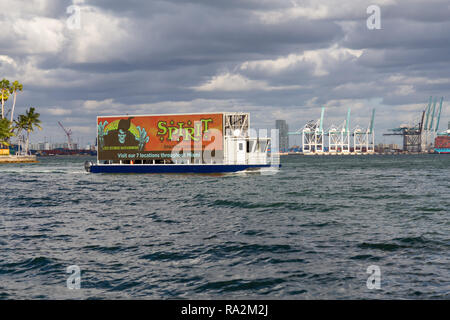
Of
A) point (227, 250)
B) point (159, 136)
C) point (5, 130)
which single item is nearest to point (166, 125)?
point (159, 136)

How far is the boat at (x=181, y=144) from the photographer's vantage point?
47250 millimetres

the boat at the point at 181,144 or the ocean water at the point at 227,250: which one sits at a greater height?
the boat at the point at 181,144

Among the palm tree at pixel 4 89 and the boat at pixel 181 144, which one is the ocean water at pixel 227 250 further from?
the palm tree at pixel 4 89

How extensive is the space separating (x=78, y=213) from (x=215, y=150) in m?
27.1

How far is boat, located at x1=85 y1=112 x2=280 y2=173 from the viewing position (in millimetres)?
47250

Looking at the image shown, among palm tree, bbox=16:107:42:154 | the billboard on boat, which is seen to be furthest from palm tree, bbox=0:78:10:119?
the billboard on boat

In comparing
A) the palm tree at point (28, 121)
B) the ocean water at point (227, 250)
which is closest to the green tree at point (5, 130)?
the palm tree at point (28, 121)

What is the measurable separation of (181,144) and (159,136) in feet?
10.3

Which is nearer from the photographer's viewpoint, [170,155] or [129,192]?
[129,192]

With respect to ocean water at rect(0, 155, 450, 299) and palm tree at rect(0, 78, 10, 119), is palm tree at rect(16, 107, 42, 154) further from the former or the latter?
ocean water at rect(0, 155, 450, 299)

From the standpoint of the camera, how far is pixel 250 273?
415 inches
